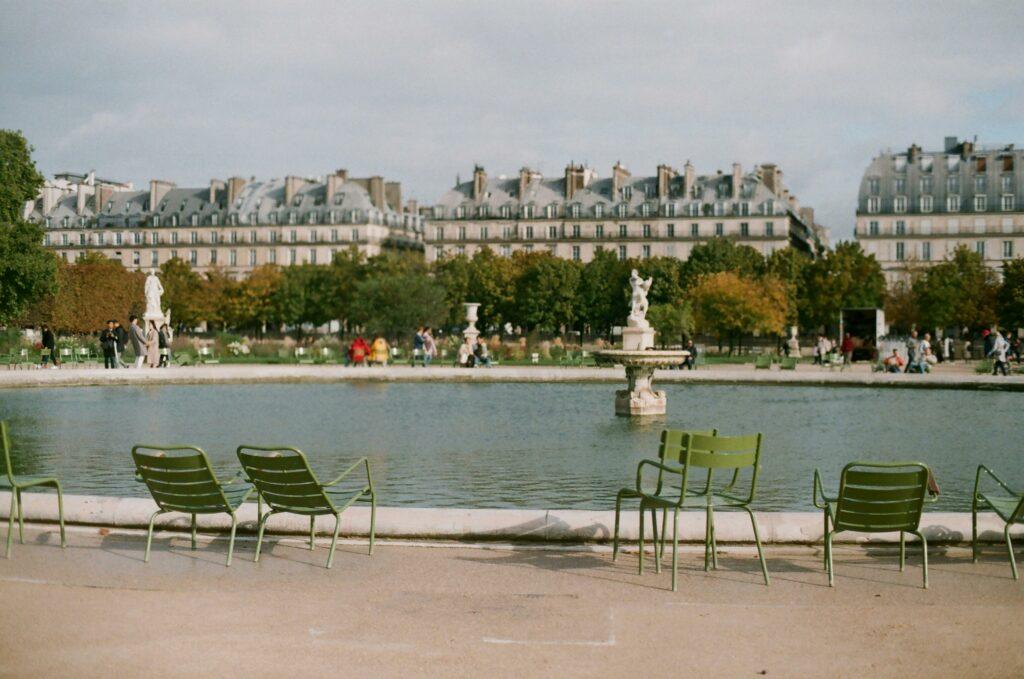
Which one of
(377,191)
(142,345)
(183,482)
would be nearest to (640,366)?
(183,482)

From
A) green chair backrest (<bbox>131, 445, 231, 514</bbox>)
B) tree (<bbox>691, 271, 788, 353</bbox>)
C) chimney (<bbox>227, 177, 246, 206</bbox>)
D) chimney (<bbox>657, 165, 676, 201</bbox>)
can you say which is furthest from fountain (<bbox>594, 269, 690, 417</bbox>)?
chimney (<bbox>227, 177, 246, 206</bbox>)

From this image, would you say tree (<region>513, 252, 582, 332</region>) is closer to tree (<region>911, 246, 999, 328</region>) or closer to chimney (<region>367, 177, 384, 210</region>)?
tree (<region>911, 246, 999, 328</region>)

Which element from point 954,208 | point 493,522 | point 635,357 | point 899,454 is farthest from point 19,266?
point 954,208

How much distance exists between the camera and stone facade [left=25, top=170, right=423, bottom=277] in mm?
98188

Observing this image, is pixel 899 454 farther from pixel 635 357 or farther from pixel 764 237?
pixel 764 237

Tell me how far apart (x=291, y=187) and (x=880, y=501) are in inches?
3820

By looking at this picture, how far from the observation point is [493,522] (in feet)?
26.3

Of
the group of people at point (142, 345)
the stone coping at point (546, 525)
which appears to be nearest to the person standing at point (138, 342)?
the group of people at point (142, 345)

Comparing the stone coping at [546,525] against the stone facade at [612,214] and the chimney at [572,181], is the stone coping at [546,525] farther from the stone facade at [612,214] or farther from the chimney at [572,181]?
the chimney at [572,181]

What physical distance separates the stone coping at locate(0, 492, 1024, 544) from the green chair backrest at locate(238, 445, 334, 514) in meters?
0.64

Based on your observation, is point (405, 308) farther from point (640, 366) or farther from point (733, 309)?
point (640, 366)

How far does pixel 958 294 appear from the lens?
71.0m

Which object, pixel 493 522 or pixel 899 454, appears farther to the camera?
pixel 899 454

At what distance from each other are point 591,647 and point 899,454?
10.4m
